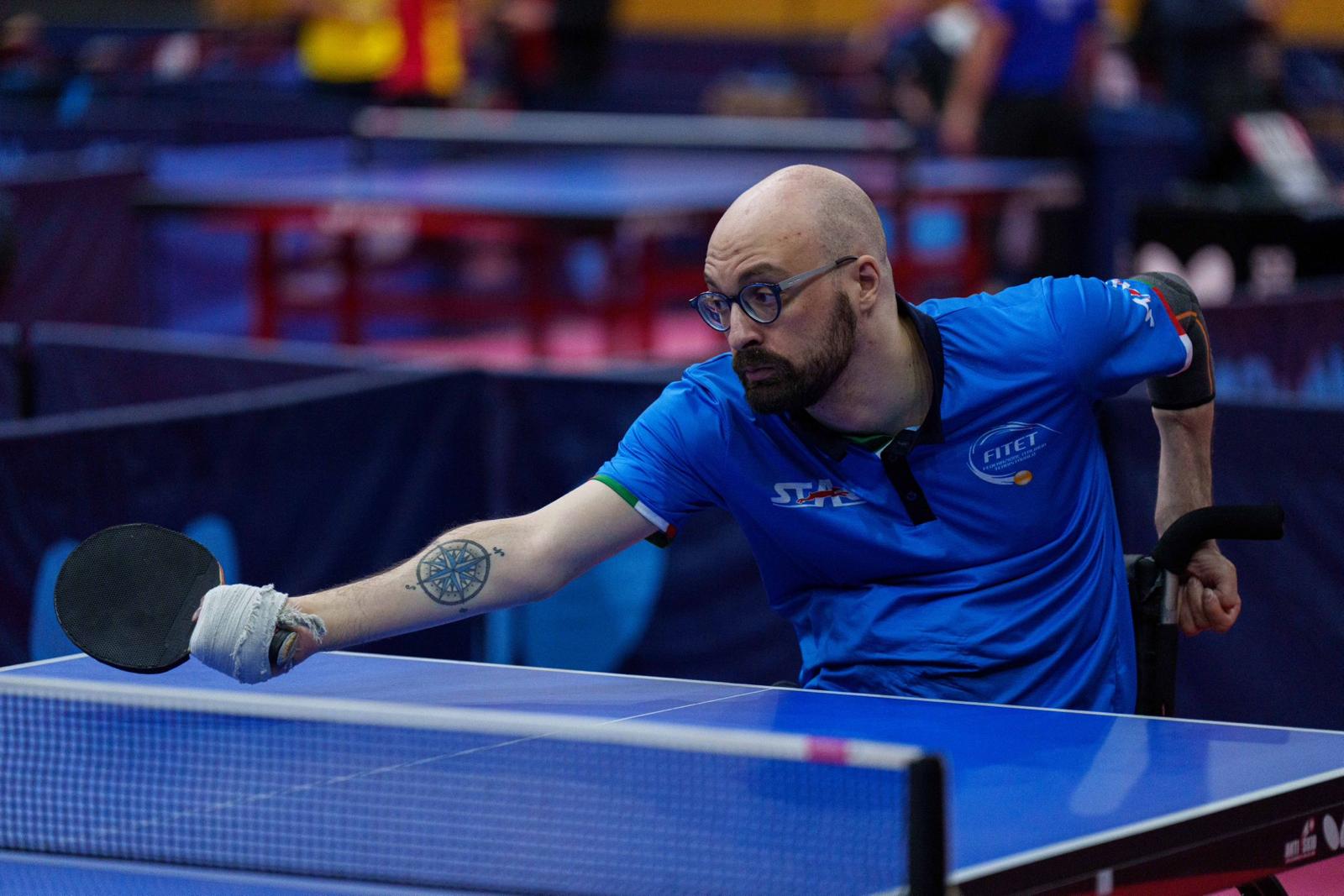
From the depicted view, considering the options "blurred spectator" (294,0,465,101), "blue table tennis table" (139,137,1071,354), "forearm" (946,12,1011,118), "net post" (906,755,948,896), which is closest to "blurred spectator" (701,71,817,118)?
"blurred spectator" (294,0,465,101)

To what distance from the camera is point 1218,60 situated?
11773 mm

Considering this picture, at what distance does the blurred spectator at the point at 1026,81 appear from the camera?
11.8m

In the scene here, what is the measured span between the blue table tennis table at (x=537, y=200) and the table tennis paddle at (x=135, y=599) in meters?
6.09

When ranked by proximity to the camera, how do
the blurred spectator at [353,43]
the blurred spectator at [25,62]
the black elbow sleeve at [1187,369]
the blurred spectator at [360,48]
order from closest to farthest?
1. the black elbow sleeve at [1187,369]
2. the blurred spectator at [360,48]
3. the blurred spectator at [353,43]
4. the blurred spectator at [25,62]

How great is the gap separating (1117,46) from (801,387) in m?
15.8

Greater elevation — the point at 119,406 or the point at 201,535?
the point at 119,406

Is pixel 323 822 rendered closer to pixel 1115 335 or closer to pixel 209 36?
pixel 1115 335

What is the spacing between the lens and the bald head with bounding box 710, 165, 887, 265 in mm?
3023

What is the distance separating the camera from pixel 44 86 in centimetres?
1645

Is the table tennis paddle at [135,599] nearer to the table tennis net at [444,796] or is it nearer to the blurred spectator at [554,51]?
the table tennis net at [444,796]

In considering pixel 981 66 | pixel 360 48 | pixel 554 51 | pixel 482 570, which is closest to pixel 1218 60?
pixel 981 66

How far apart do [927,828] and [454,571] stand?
122 cm

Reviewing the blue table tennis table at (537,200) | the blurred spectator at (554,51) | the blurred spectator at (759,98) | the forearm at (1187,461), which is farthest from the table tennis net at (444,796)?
the blurred spectator at (554,51)

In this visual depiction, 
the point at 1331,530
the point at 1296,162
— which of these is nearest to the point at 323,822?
the point at 1331,530
